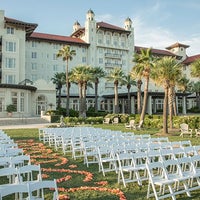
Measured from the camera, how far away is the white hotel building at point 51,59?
54.1 meters

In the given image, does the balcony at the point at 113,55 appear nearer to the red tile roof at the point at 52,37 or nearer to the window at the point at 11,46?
the red tile roof at the point at 52,37

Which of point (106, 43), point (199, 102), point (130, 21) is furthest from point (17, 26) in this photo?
point (199, 102)

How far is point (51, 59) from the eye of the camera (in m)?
72.3

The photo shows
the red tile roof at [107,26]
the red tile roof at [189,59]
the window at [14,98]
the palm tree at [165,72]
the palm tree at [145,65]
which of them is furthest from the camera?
the red tile roof at [189,59]

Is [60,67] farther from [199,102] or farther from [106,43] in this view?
[199,102]

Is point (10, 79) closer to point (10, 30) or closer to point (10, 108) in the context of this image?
point (10, 30)

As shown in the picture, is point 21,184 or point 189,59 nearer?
point 21,184

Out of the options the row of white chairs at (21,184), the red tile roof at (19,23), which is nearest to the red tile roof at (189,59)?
the red tile roof at (19,23)

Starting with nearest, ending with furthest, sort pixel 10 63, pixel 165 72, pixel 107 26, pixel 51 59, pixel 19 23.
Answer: pixel 165 72 < pixel 10 63 < pixel 19 23 < pixel 51 59 < pixel 107 26

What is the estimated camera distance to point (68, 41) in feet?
238

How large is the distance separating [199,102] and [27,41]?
147ft

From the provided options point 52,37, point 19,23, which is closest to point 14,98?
point 19,23

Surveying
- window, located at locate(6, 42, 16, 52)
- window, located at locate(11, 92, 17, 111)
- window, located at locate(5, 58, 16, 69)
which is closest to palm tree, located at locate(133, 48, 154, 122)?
window, located at locate(11, 92, 17, 111)

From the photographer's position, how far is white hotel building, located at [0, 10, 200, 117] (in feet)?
178
